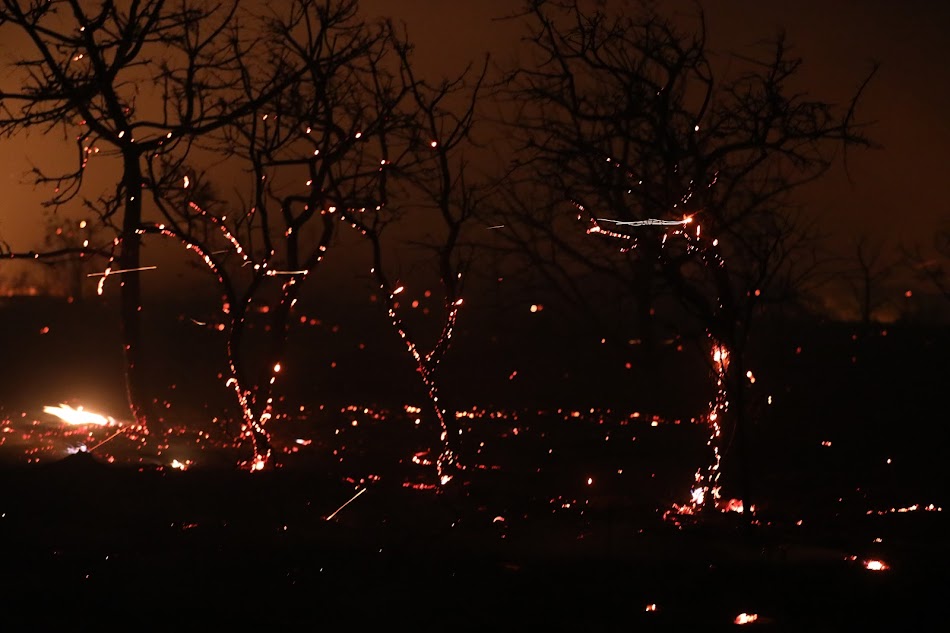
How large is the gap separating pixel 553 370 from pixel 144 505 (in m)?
21.3

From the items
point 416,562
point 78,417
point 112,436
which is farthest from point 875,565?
point 78,417

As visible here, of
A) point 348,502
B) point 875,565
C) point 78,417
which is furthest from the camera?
point 78,417

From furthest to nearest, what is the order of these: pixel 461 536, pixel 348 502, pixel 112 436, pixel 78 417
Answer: pixel 78 417, pixel 112 436, pixel 348 502, pixel 461 536

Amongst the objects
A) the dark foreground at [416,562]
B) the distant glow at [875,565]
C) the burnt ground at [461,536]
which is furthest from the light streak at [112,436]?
the distant glow at [875,565]

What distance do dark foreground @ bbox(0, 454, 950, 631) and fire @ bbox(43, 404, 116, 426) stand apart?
6036 millimetres

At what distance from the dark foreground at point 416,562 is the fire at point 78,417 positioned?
6036mm

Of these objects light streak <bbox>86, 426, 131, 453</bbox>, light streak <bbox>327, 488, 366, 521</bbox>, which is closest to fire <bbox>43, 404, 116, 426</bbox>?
light streak <bbox>86, 426, 131, 453</bbox>

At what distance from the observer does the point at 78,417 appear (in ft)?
→ 65.5

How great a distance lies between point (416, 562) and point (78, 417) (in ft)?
42.2

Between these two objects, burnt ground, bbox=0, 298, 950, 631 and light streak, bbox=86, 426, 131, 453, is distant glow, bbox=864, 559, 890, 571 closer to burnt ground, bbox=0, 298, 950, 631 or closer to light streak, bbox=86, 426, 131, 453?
burnt ground, bbox=0, 298, 950, 631

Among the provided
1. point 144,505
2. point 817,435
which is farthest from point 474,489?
point 817,435

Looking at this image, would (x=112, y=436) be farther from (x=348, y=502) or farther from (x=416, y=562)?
(x=416, y=562)

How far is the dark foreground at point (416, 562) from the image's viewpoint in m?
7.53

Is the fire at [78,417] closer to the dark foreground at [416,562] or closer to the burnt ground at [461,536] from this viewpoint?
the burnt ground at [461,536]
